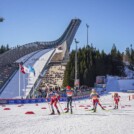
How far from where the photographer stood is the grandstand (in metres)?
53.5

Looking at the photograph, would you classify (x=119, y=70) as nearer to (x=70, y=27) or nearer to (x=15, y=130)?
(x=70, y=27)

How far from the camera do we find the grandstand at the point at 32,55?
53500 mm

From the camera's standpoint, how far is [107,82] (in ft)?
211

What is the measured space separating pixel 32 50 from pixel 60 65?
999 cm

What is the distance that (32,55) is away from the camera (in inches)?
3068

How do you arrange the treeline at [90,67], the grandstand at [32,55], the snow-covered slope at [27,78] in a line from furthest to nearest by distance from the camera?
the treeline at [90,67], the grandstand at [32,55], the snow-covered slope at [27,78]

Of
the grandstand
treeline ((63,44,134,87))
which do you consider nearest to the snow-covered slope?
the grandstand

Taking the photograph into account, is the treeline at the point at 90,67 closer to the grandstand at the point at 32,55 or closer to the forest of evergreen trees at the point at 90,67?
the forest of evergreen trees at the point at 90,67

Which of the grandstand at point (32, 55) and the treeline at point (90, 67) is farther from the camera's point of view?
the treeline at point (90, 67)

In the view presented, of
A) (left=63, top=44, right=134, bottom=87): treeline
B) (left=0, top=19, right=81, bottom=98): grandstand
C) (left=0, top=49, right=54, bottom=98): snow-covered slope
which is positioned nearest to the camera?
(left=0, top=49, right=54, bottom=98): snow-covered slope

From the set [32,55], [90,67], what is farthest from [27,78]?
[32,55]

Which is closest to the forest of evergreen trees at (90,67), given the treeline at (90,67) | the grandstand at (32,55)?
the treeline at (90,67)

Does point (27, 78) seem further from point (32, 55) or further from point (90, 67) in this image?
point (32, 55)

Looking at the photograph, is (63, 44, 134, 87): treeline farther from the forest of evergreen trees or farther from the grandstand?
the grandstand
